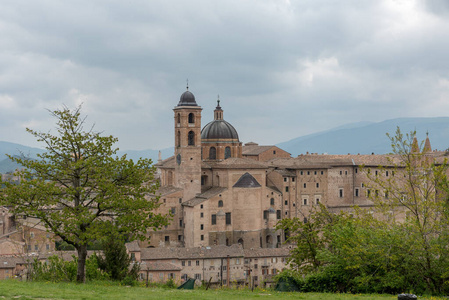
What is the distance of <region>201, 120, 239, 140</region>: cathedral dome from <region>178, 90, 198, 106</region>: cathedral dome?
19.4 ft

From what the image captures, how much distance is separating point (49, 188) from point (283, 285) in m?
9.62

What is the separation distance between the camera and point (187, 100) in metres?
61.2

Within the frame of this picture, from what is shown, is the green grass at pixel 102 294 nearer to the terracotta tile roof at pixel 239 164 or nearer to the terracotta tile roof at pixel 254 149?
the terracotta tile roof at pixel 239 164

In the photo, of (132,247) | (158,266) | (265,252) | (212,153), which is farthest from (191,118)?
(158,266)

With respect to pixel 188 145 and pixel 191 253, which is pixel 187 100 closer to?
pixel 188 145

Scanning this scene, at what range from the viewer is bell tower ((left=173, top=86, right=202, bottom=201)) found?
58875 mm

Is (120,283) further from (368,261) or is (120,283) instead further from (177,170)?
(177,170)

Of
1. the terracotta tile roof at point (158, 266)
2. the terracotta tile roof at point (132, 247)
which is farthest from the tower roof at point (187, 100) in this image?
the terracotta tile roof at point (158, 266)

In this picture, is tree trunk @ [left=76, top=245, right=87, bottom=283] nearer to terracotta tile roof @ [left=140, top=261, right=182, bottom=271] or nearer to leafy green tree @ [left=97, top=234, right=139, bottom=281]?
leafy green tree @ [left=97, top=234, right=139, bottom=281]

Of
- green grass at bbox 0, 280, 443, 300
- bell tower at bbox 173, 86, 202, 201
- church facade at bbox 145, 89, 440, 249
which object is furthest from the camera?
bell tower at bbox 173, 86, 202, 201

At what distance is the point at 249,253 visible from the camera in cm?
5178

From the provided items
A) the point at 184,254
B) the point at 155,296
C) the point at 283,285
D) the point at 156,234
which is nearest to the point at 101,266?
the point at 283,285

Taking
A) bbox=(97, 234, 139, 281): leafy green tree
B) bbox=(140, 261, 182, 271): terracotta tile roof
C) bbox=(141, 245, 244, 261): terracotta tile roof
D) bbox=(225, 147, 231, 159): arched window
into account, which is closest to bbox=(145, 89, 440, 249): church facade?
bbox=(225, 147, 231, 159): arched window

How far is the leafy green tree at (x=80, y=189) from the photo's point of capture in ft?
70.5
